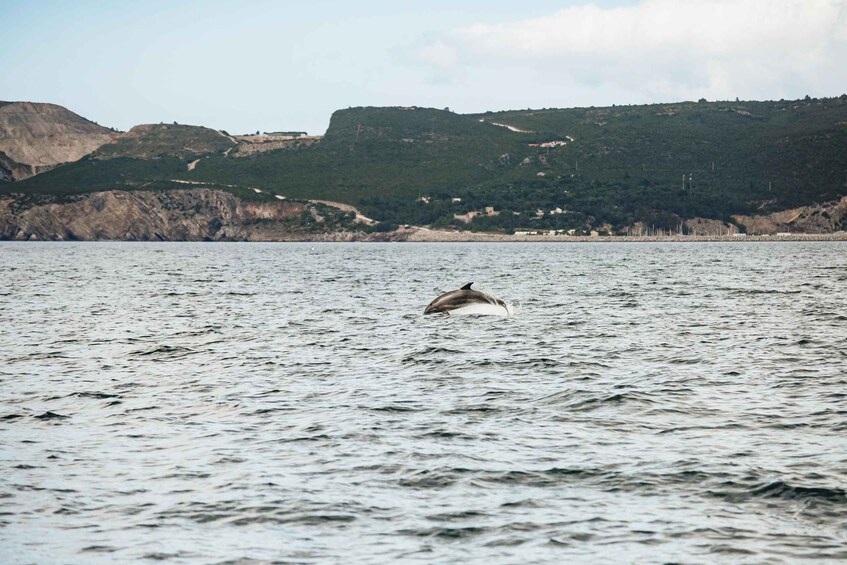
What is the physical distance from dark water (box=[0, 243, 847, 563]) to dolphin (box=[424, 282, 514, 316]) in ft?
13.0

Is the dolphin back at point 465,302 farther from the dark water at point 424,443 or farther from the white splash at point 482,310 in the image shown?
the dark water at point 424,443

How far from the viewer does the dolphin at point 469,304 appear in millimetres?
38875

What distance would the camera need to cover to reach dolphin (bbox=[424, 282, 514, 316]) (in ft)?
128

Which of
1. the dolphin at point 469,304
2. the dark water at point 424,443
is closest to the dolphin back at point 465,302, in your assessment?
the dolphin at point 469,304

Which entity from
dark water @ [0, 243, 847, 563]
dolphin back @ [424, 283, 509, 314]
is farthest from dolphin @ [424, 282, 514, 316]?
dark water @ [0, 243, 847, 563]

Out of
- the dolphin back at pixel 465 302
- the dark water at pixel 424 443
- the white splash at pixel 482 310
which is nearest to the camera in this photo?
the dark water at pixel 424 443

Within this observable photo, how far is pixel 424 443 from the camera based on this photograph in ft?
52.1

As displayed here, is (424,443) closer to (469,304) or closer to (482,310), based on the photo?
(469,304)

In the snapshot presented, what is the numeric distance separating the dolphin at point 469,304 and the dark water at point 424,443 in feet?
13.0

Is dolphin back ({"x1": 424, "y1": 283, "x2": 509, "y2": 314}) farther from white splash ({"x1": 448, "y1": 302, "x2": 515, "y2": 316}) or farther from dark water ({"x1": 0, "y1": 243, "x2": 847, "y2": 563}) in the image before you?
dark water ({"x1": 0, "y1": 243, "x2": 847, "y2": 563})

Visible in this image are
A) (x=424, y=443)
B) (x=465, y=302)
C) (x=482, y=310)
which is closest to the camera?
(x=424, y=443)

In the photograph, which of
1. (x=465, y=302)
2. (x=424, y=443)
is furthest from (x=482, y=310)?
(x=424, y=443)

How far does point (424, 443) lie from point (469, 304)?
23.1 m

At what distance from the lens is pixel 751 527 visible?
37.7 ft
